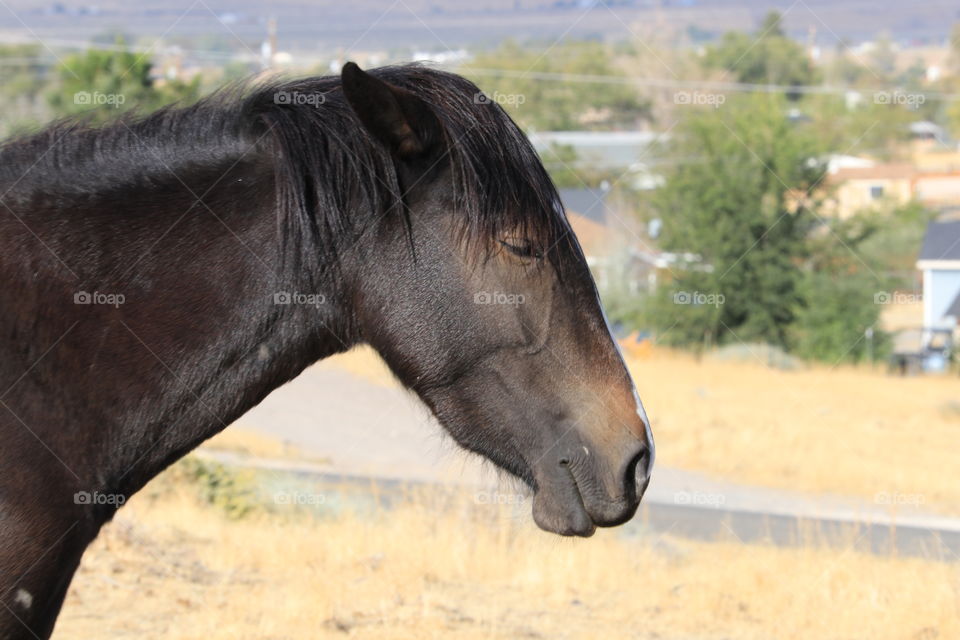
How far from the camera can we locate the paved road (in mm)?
11508

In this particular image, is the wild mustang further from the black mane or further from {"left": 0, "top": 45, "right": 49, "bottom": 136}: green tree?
{"left": 0, "top": 45, "right": 49, "bottom": 136}: green tree

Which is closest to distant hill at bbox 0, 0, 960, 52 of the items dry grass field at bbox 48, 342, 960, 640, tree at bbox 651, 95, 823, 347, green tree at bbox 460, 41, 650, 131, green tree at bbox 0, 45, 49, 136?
green tree at bbox 0, 45, 49, 136

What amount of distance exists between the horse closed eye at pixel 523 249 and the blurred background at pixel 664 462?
573 mm

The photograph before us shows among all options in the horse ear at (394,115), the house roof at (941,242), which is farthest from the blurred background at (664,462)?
the horse ear at (394,115)

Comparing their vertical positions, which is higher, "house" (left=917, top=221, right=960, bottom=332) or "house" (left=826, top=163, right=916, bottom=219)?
"house" (left=917, top=221, right=960, bottom=332)

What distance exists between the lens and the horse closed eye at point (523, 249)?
2.54m

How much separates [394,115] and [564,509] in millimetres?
1079

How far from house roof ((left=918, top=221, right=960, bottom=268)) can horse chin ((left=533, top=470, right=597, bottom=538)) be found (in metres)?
39.2

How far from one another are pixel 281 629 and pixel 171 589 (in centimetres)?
106

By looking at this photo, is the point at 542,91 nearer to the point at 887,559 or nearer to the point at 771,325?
the point at 771,325

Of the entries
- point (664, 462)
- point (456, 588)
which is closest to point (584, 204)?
point (664, 462)

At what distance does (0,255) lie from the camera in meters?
2.46

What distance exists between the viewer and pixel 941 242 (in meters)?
39.2

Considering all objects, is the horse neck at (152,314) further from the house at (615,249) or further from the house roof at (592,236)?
the house roof at (592,236)
